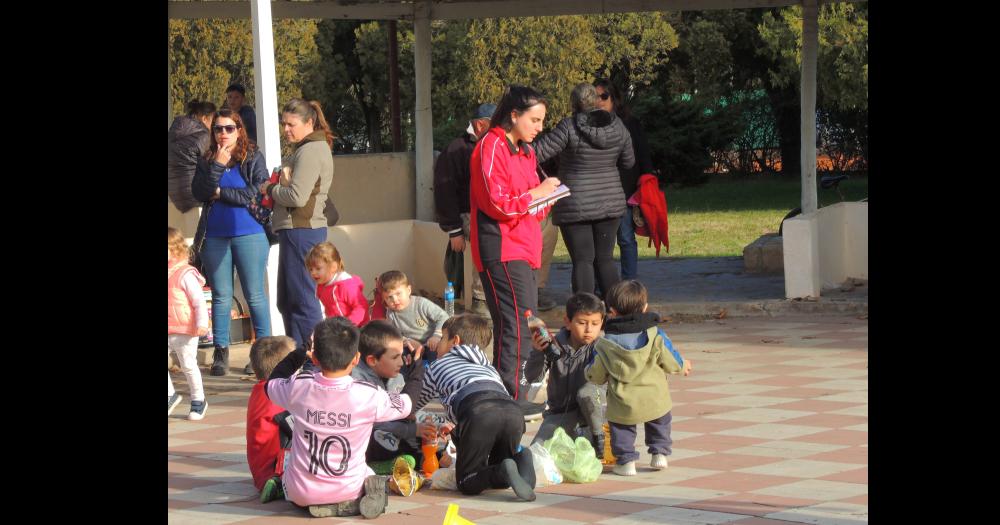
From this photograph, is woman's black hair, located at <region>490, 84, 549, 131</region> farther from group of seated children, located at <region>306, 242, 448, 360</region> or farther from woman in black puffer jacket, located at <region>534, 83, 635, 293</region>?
woman in black puffer jacket, located at <region>534, 83, 635, 293</region>

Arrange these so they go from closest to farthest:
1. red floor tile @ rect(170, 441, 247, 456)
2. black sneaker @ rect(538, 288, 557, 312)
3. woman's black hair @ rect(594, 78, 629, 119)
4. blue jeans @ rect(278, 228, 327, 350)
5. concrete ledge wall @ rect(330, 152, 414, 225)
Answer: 1. red floor tile @ rect(170, 441, 247, 456)
2. blue jeans @ rect(278, 228, 327, 350)
3. woman's black hair @ rect(594, 78, 629, 119)
4. black sneaker @ rect(538, 288, 557, 312)
5. concrete ledge wall @ rect(330, 152, 414, 225)

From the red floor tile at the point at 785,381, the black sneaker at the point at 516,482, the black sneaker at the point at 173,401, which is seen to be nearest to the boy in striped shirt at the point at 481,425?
the black sneaker at the point at 516,482

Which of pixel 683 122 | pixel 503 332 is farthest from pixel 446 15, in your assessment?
pixel 683 122

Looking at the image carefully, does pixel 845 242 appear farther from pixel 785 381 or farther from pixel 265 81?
pixel 265 81

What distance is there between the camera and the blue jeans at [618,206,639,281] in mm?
12031

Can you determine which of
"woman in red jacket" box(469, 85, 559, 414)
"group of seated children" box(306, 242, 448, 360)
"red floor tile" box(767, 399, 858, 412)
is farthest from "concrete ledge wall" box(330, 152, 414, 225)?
"red floor tile" box(767, 399, 858, 412)

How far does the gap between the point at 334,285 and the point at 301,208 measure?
0.75 meters

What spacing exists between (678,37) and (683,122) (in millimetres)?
3905

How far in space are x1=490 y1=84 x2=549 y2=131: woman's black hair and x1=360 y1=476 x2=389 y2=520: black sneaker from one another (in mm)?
2525

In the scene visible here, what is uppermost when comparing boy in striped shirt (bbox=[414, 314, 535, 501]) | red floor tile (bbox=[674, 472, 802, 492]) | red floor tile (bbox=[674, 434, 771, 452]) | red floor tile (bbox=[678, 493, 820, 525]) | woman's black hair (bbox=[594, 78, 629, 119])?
woman's black hair (bbox=[594, 78, 629, 119])

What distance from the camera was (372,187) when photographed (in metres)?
14.3
